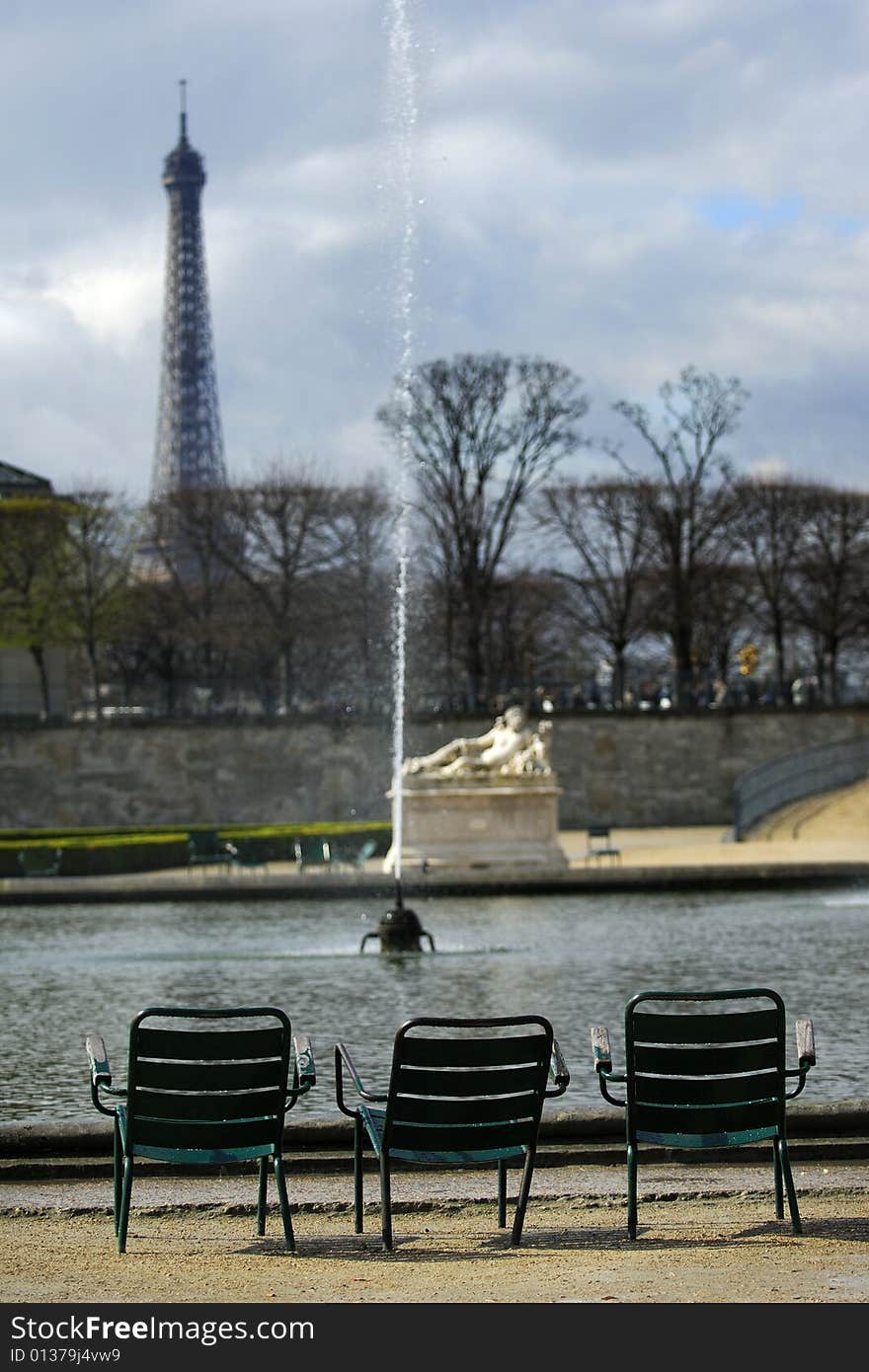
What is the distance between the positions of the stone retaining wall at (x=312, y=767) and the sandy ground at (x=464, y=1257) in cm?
4264

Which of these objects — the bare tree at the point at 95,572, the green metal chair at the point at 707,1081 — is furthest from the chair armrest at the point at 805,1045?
the bare tree at the point at 95,572

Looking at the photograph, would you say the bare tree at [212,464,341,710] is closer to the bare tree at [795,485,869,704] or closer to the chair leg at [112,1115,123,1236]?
the bare tree at [795,485,869,704]

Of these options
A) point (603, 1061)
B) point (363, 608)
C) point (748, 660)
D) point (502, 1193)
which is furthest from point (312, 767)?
point (603, 1061)

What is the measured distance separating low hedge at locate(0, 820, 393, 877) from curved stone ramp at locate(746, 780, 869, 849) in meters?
7.28

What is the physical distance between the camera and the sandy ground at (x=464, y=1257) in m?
6.12

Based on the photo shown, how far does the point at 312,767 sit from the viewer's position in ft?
168

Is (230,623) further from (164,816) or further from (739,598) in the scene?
(739,598)

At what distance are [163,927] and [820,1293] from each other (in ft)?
54.2

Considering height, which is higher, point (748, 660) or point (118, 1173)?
point (748, 660)

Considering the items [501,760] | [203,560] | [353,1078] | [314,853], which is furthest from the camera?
[203,560]

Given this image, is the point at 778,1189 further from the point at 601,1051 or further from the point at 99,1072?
the point at 99,1072

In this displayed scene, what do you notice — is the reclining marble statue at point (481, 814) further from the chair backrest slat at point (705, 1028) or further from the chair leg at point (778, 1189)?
the chair backrest slat at point (705, 1028)

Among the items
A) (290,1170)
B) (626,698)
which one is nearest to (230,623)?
(626,698)

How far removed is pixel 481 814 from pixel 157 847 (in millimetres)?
6407
